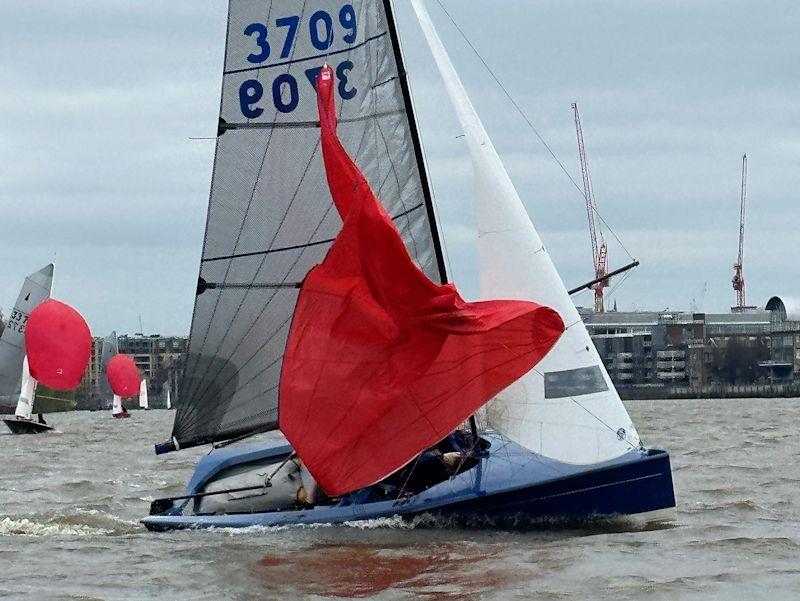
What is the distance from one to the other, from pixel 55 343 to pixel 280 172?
30.9 metres

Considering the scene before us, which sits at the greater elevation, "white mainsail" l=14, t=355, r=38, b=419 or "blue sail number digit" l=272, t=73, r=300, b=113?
"blue sail number digit" l=272, t=73, r=300, b=113

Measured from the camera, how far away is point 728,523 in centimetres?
1469

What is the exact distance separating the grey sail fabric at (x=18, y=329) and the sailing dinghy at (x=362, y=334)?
33.7m

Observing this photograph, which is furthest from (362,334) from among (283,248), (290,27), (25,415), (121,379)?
(121,379)

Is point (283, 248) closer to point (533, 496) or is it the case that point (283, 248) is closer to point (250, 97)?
point (250, 97)

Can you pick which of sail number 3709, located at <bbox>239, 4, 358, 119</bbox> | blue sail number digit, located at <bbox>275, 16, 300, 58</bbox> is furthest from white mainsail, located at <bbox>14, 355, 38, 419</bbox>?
blue sail number digit, located at <bbox>275, 16, 300, 58</bbox>

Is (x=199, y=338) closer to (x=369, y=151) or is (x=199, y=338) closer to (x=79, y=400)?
(x=369, y=151)

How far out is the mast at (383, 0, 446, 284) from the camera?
47.5ft

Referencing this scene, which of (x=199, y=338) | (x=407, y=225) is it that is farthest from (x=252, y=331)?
(x=407, y=225)

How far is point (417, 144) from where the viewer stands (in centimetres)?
1449

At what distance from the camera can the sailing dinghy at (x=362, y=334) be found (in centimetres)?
1327

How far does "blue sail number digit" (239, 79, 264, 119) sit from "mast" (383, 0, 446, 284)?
4.36 ft

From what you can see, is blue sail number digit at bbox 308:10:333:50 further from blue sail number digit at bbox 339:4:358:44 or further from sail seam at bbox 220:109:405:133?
sail seam at bbox 220:109:405:133

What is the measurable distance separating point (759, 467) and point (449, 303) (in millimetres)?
9859
